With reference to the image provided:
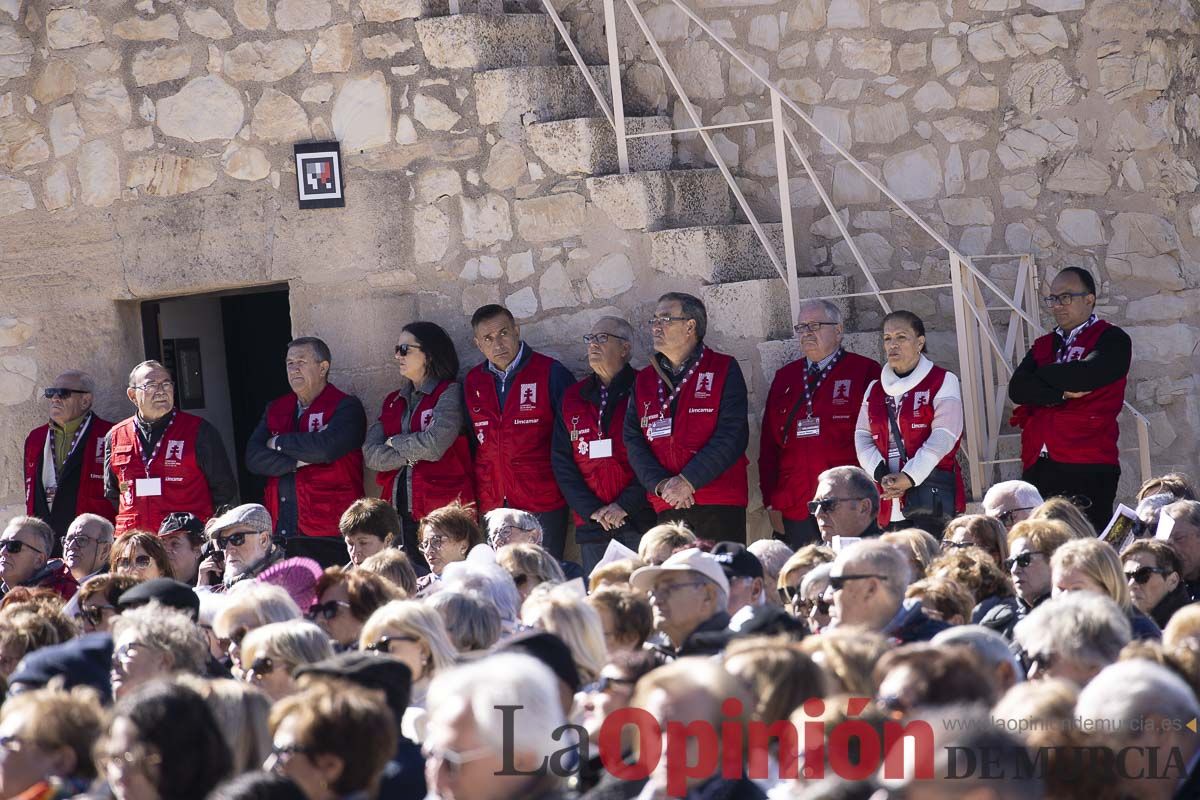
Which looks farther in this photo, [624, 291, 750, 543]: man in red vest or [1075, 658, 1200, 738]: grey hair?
[624, 291, 750, 543]: man in red vest

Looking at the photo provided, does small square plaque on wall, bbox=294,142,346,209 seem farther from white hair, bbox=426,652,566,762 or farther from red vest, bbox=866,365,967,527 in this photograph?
white hair, bbox=426,652,566,762

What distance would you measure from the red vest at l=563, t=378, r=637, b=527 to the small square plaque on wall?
173 cm

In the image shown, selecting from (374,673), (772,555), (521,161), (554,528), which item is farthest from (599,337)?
(374,673)

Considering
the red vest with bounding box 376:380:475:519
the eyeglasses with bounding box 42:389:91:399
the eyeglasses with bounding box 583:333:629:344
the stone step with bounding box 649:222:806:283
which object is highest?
the stone step with bounding box 649:222:806:283

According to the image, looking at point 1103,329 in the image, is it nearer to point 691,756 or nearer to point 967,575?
point 967,575

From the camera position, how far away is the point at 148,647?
472cm

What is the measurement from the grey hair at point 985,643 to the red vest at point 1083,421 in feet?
12.7

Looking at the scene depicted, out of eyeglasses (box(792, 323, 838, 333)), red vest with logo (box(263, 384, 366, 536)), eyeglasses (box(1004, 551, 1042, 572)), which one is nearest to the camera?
eyeglasses (box(1004, 551, 1042, 572))

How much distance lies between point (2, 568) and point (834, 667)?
477cm

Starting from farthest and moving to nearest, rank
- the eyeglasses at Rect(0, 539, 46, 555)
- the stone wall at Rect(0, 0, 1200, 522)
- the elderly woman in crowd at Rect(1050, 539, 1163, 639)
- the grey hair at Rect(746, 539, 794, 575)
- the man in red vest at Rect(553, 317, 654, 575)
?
the stone wall at Rect(0, 0, 1200, 522)
the man in red vest at Rect(553, 317, 654, 575)
the eyeglasses at Rect(0, 539, 46, 555)
the grey hair at Rect(746, 539, 794, 575)
the elderly woman in crowd at Rect(1050, 539, 1163, 639)

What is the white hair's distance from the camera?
11.0ft

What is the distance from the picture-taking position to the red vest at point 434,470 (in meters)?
8.47

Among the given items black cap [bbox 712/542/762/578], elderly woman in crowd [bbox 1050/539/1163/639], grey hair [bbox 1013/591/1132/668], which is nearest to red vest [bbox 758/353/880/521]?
black cap [bbox 712/542/762/578]

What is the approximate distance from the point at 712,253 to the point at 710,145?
1.72 ft
